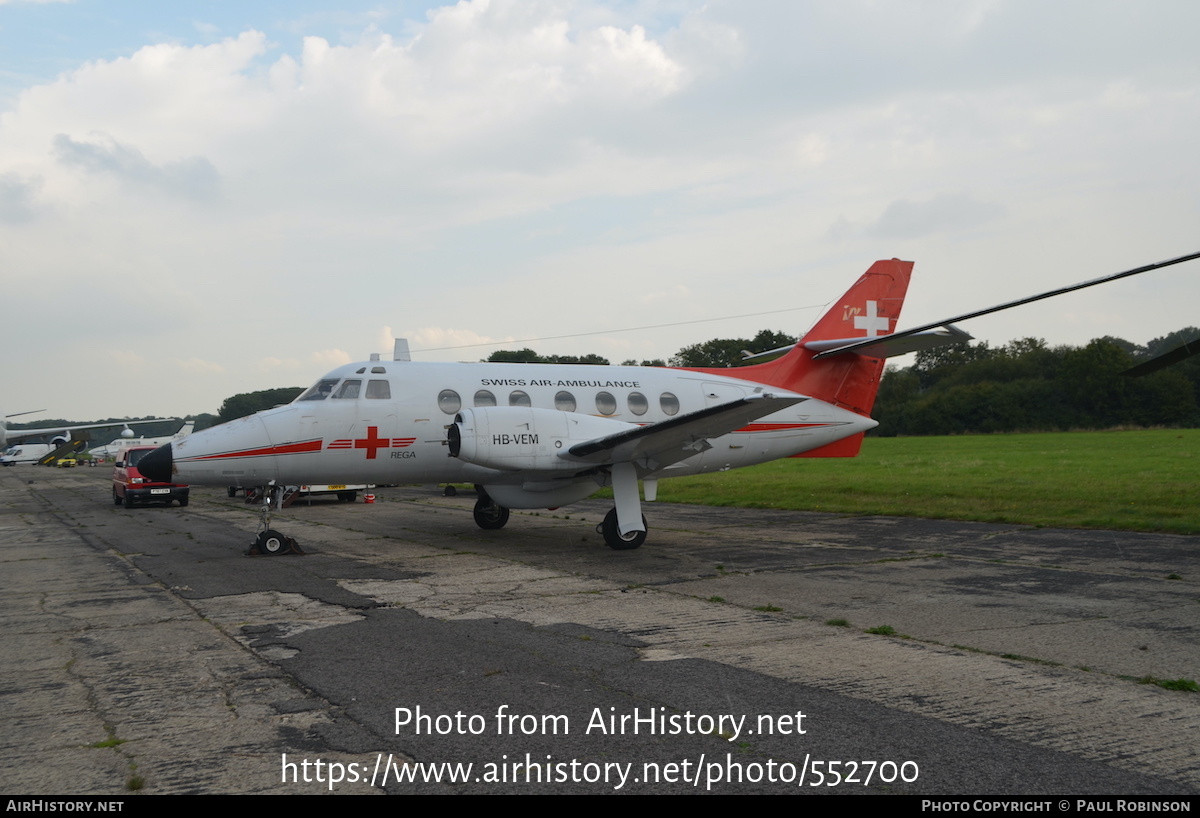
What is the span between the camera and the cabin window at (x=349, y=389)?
13750mm

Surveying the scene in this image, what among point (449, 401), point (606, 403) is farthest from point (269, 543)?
point (606, 403)

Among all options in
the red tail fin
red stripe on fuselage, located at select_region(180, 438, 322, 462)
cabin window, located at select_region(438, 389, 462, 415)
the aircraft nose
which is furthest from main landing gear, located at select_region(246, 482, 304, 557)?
the red tail fin

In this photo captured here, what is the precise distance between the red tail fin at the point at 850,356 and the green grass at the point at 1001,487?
3.63 m

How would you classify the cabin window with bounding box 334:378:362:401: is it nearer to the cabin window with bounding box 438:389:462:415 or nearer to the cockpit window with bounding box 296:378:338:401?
the cockpit window with bounding box 296:378:338:401

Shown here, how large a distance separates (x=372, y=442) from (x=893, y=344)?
31.5 ft

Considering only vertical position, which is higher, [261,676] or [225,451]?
[225,451]

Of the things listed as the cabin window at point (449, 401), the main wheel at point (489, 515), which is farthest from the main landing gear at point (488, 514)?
the cabin window at point (449, 401)

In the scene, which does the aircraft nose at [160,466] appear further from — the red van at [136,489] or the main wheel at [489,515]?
the red van at [136,489]

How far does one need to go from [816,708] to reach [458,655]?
9.56 ft

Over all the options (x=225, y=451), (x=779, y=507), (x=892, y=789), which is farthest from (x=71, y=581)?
(x=779, y=507)

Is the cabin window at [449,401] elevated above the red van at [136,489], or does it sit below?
above
